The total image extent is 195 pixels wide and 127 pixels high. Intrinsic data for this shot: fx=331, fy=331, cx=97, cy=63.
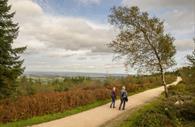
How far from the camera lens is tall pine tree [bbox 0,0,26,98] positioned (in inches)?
1162

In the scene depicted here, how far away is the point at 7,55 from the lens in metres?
30.6

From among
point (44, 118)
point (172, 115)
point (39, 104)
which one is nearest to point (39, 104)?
point (39, 104)

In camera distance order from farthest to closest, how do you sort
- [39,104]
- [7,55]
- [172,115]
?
[7,55] < [39,104] < [172,115]

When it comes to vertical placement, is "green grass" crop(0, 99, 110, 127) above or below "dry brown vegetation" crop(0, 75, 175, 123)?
below

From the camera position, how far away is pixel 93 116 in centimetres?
2145

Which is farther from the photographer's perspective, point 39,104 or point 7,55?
point 7,55

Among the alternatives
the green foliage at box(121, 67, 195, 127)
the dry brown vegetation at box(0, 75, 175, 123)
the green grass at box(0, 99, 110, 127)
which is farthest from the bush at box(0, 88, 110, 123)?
the green foliage at box(121, 67, 195, 127)

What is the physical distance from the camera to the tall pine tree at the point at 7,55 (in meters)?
29.5

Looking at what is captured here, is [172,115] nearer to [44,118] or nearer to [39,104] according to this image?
[44,118]

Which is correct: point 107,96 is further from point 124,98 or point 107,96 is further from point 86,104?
point 124,98

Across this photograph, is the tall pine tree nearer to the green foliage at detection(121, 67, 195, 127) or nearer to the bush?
the bush

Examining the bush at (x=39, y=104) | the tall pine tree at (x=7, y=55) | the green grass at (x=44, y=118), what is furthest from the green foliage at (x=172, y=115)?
the tall pine tree at (x=7, y=55)

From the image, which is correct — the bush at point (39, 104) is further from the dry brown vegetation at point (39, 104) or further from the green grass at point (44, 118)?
the green grass at point (44, 118)

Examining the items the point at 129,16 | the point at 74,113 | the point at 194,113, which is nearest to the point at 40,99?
the point at 74,113
